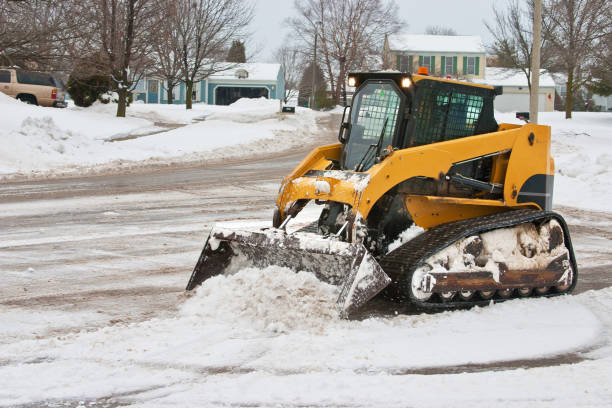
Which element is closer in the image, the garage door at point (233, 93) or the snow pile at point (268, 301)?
the snow pile at point (268, 301)

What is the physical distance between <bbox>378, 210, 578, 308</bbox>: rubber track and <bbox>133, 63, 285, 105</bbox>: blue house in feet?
167

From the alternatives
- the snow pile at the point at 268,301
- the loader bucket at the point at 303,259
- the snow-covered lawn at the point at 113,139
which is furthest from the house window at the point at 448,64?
the snow pile at the point at 268,301

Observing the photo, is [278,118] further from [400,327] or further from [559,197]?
[400,327]

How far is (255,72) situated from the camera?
194 feet

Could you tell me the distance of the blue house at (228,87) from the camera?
57500mm

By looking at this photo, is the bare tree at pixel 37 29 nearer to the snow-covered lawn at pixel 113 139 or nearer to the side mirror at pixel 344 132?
the snow-covered lawn at pixel 113 139

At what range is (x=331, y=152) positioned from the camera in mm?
7621

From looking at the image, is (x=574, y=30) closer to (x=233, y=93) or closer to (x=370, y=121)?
(x=370, y=121)

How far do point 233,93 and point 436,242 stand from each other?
54.6 meters

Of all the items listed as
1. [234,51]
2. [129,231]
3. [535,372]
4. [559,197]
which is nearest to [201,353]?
[535,372]

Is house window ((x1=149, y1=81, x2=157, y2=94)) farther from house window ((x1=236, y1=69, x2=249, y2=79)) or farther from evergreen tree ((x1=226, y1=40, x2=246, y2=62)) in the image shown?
house window ((x1=236, y1=69, x2=249, y2=79))

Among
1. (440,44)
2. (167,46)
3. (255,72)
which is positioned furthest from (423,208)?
(440,44)

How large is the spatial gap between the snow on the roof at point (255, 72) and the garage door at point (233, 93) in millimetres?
1378

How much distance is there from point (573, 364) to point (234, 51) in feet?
196
